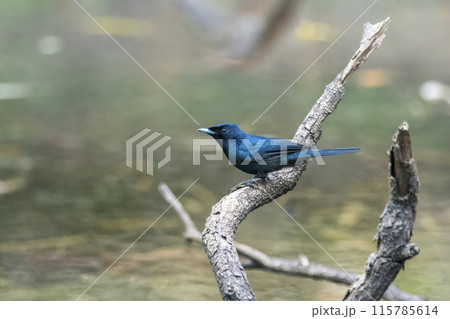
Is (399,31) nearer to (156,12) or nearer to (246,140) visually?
(156,12)

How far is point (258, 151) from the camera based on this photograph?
143 centimetres

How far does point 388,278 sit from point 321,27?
384 cm

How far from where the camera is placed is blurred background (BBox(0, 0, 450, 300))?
7.07ft

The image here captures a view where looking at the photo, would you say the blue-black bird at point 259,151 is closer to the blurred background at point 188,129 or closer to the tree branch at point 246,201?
Answer: the tree branch at point 246,201

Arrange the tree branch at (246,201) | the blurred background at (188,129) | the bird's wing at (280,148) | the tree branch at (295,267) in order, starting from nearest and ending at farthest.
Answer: the tree branch at (246,201) → the bird's wing at (280,148) → the tree branch at (295,267) → the blurred background at (188,129)

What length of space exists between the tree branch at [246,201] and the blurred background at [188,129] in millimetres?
591

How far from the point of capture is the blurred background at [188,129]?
215cm

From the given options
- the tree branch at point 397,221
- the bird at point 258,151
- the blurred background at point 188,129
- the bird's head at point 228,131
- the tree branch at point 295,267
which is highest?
the blurred background at point 188,129

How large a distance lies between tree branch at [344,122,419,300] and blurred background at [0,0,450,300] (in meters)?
0.86

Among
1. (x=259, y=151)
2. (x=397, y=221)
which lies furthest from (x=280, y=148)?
(x=397, y=221)

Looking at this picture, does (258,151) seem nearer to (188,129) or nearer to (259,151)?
(259,151)

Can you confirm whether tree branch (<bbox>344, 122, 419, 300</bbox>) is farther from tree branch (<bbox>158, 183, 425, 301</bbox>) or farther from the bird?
tree branch (<bbox>158, 183, 425, 301</bbox>)

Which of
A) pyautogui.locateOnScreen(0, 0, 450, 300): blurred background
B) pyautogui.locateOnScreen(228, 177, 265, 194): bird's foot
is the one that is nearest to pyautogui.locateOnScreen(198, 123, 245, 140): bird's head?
pyautogui.locateOnScreen(228, 177, 265, 194): bird's foot

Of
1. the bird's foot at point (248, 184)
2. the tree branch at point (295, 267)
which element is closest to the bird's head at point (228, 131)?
the bird's foot at point (248, 184)
